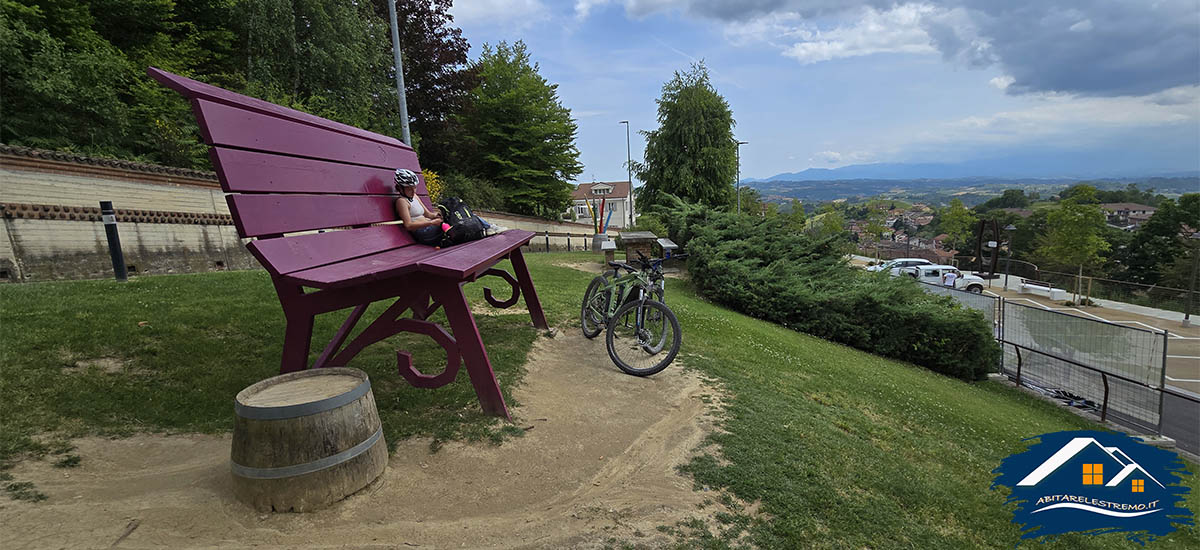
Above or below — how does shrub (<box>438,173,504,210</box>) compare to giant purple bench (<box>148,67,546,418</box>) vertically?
above

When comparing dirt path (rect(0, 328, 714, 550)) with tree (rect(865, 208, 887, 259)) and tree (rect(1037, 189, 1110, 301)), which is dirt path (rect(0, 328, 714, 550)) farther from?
tree (rect(865, 208, 887, 259))

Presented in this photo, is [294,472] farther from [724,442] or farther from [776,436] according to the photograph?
[776,436]

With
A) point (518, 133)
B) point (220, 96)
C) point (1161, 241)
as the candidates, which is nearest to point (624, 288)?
point (220, 96)

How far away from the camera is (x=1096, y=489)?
120 inches

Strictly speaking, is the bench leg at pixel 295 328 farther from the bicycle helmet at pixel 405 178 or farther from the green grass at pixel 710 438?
the bicycle helmet at pixel 405 178

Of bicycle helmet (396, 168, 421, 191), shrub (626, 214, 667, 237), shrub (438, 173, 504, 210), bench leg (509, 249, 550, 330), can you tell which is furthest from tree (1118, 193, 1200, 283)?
bicycle helmet (396, 168, 421, 191)

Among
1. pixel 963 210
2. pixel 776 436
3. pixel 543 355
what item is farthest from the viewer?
pixel 963 210

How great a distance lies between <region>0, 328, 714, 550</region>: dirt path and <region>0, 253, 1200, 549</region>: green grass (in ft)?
0.44

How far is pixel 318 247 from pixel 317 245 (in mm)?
18

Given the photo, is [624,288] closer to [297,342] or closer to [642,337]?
[642,337]

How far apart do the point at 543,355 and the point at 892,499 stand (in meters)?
2.90

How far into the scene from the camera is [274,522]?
1988 mm

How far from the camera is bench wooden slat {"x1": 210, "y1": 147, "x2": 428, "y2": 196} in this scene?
8.14 feet

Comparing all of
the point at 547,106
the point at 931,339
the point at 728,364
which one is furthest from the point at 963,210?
the point at 728,364
